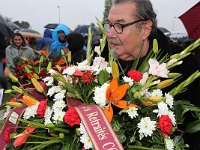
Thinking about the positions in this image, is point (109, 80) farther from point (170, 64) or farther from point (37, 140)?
point (37, 140)

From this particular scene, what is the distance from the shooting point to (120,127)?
1777mm

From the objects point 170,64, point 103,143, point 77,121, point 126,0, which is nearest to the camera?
point 103,143

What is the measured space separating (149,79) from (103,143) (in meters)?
0.49

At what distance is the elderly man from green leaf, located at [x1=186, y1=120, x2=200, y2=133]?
0.17 metres

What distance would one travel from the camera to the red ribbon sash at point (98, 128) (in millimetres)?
1610

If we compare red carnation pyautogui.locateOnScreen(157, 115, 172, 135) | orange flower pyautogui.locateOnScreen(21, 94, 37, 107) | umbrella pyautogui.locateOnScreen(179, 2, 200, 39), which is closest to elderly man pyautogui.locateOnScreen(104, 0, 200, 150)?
red carnation pyautogui.locateOnScreen(157, 115, 172, 135)

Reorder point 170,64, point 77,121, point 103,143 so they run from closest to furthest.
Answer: point 103,143
point 77,121
point 170,64

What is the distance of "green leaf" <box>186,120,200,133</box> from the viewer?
6.46 ft

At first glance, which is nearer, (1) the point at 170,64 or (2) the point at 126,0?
(1) the point at 170,64

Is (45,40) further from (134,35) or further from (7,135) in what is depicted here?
(7,135)

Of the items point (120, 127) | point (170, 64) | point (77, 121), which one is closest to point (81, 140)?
point (77, 121)

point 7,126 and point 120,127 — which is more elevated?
point 120,127

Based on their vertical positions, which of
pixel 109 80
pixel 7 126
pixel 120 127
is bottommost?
pixel 7 126

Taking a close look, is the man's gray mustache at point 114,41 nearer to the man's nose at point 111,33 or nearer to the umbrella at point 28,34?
the man's nose at point 111,33
